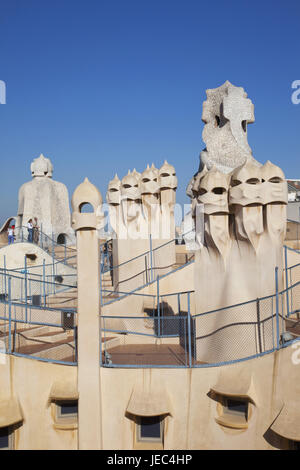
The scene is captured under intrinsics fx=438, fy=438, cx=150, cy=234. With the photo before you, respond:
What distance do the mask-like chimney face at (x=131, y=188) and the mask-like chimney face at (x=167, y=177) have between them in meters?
0.87

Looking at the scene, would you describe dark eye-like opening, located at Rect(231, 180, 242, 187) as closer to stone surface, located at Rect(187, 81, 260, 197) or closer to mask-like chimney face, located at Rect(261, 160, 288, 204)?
mask-like chimney face, located at Rect(261, 160, 288, 204)

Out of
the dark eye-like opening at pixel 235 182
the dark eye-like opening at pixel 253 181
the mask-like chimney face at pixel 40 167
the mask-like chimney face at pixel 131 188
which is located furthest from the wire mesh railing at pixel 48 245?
the dark eye-like opening at pixel 253 181

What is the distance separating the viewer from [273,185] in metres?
8.52

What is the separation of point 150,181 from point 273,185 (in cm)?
669

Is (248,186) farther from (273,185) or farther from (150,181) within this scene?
(150,181)

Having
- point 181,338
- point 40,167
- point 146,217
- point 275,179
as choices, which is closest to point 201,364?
point 181,338

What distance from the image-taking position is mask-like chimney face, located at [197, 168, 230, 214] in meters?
8.80

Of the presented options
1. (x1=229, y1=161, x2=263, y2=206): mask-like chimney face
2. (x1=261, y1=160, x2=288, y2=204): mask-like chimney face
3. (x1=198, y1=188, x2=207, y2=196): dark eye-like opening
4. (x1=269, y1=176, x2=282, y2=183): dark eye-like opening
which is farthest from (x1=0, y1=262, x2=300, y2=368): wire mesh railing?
(x1=198, y1=188, x2=207, y2=196): dark eye-like opening

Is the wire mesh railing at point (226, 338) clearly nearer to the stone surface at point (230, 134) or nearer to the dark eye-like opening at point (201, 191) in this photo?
the dark eye-like opening at point (201, 191)

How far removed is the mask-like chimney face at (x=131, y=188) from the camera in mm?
14906

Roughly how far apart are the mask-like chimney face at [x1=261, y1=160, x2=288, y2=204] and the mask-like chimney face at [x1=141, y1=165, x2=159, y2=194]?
649 cm

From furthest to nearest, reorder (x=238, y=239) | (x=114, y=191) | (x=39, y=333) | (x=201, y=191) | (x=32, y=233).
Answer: (x=32, y=233) → (x=114, y=191) → (x=39, y=333) → (x=201, y=191) → (x=238, y=239)

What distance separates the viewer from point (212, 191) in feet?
29.2

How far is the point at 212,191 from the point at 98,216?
236 centimetres
